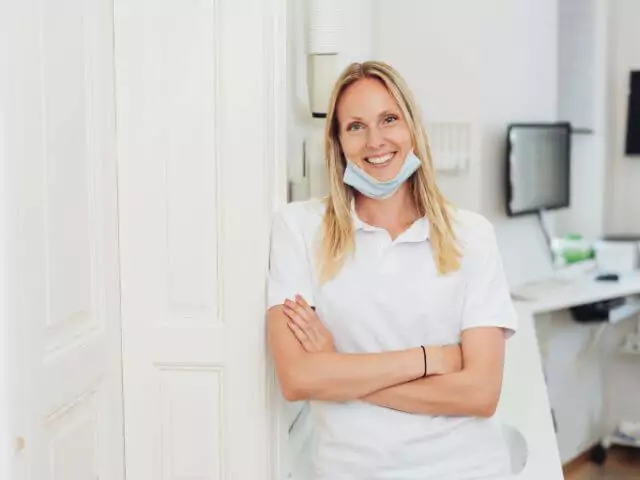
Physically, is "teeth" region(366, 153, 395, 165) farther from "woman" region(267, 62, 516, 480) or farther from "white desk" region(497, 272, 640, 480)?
"white desk" region(497, 272, 640, 480)

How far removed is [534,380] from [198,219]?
46.5 inches

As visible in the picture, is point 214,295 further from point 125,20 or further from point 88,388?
point 125,20

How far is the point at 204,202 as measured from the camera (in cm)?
186

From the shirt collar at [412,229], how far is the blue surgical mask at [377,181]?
66 mm

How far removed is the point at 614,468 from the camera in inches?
166

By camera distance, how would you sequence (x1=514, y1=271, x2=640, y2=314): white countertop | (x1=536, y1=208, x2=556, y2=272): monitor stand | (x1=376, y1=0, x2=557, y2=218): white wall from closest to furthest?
(x1=376, y1=0, x2=557, y2=218): white wall
(x1=514, y1=271, x2=640, y2=314): white countertop
(x1=536, y1=208, x2=556, y2=272): monitor stand

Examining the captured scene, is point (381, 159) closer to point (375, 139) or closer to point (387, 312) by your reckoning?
point (375, 139)

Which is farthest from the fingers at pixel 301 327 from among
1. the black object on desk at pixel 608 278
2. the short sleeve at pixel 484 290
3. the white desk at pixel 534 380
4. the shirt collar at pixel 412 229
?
the black object on desk at pixel 608 278

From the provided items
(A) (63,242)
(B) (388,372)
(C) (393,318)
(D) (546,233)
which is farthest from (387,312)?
(D) (546,233)

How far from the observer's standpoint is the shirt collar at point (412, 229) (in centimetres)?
188

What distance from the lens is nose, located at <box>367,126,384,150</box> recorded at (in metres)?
1.88

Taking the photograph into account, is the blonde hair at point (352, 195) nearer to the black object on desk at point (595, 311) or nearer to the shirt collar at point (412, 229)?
the shirt collar at point (412, 229)

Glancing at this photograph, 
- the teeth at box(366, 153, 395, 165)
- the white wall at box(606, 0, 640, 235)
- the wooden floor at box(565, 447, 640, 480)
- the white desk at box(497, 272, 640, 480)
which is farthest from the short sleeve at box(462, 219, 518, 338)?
the white wall at box(606, 0, 640, 235)

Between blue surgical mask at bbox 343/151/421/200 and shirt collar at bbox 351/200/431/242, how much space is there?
7cm
